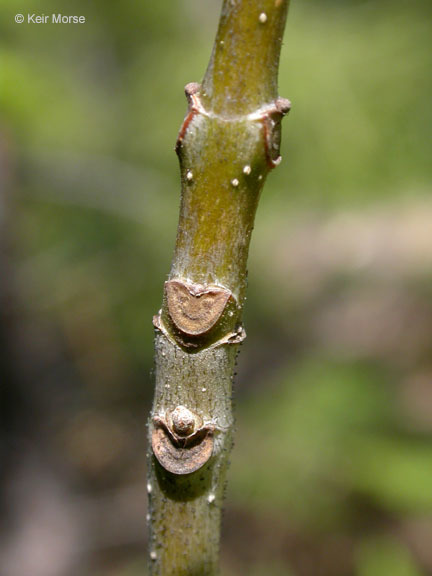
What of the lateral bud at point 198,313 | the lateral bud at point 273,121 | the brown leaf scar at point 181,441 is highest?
the lateral bud at point 273,121

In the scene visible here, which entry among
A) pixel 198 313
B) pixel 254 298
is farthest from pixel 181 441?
pixel 254 298

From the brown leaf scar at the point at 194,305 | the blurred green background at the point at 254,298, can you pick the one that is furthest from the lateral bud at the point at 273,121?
the blurred green background at the point at 254,298

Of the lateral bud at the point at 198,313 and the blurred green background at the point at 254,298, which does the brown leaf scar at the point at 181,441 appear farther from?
the blurred green background at the point at 254,298

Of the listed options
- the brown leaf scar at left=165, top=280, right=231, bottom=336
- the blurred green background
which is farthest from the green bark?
the blurred green background

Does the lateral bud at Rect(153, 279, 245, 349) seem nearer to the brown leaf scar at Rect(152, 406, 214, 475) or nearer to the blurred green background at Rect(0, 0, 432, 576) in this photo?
the brown leaf scar at Rect(152, 406, 214, 475)

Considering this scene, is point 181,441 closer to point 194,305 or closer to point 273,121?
point 194,305

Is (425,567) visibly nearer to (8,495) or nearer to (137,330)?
(8,495)

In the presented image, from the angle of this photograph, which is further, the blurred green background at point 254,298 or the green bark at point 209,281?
the blurred green background at point 254,298
